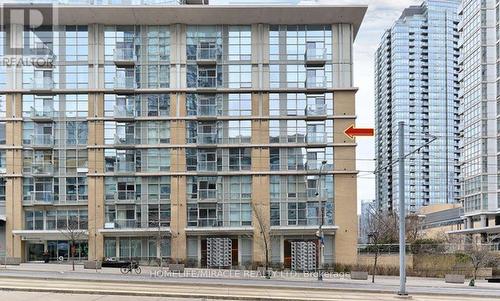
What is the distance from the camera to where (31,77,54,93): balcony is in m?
64.9

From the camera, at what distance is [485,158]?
88875 mm

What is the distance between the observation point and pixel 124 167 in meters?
65.1

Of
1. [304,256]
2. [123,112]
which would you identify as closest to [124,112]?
[123,112]

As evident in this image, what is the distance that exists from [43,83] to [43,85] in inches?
8.3

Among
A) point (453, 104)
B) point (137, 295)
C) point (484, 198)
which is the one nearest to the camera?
point (137, 295)

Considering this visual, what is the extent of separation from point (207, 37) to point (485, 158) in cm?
4680

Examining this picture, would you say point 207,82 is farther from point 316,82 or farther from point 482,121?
point 482,121

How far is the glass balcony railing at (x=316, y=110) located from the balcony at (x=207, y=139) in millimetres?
10132

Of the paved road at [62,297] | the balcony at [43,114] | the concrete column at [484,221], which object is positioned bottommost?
the concrete column at [484,221]

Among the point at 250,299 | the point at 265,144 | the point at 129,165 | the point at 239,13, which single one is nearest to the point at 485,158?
the point at 265,144

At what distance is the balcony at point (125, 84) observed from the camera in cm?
6481

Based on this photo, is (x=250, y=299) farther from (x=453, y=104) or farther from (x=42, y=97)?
(x=453, y=104)

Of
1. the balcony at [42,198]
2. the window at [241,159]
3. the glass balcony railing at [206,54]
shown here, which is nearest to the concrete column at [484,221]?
the window at [241,159]

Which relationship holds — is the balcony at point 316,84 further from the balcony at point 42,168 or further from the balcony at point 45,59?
the balcony at point 42,168
